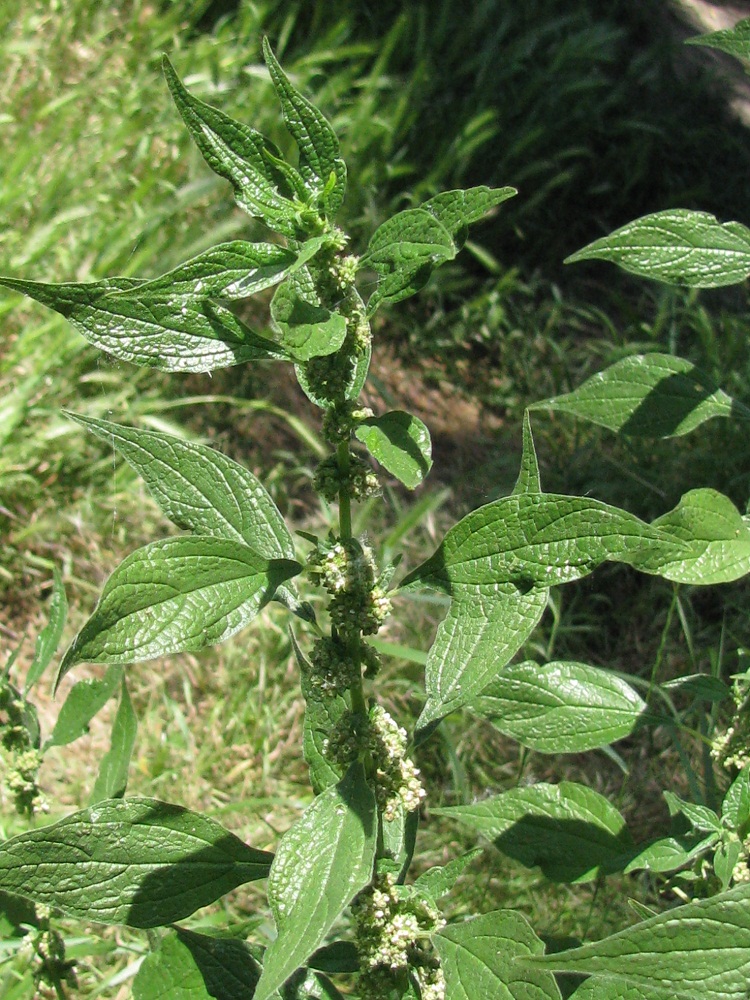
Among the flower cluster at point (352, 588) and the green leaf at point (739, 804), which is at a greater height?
the flower cluster at point (352, 588)

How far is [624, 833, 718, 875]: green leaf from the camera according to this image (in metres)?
1.36

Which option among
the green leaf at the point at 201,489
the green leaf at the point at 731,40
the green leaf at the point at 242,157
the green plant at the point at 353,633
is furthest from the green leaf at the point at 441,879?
the green leaf at the point at 731,40

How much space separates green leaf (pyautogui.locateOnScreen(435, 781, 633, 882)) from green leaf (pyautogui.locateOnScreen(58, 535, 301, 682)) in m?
0.59

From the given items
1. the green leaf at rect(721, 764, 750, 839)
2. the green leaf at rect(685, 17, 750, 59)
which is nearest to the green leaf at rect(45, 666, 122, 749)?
the green leaf at rect(721, 764, 750, 839)

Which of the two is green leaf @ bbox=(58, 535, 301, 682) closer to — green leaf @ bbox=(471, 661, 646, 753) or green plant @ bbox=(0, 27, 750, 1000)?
green plant @ bbox=(0, 27, 750, 1000)

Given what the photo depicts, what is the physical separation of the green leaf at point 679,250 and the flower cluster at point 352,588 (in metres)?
0.58

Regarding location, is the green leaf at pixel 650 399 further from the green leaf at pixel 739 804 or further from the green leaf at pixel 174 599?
the green leaf at pixel 174 599

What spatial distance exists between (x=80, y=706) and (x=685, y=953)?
3.30 ft

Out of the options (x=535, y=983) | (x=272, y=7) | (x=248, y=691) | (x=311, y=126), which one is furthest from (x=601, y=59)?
(x=535, y=983)

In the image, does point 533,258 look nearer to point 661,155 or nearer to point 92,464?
point 661,155

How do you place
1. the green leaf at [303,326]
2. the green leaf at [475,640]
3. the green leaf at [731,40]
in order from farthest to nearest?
the green leaf at [731,40] < the green leaf at [475,640] < the green leaf at [303,326]

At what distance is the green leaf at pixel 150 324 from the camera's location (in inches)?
35.4

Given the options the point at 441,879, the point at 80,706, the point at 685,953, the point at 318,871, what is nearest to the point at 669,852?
the point at 441,879

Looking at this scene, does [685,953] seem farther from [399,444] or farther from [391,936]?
[399,444]
